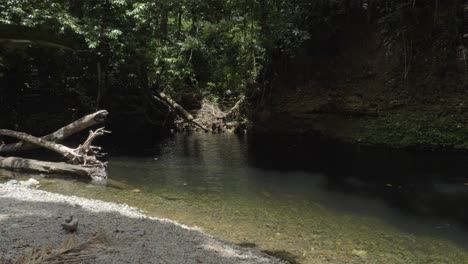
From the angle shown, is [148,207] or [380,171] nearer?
[148,207]

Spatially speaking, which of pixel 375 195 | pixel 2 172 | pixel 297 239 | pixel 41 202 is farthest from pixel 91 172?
pixel 375 195

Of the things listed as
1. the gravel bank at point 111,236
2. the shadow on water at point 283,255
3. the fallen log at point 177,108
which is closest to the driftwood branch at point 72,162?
the gravel bank at point 111,236

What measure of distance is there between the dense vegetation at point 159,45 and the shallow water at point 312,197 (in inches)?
176

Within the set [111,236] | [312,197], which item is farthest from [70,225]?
[312,197]

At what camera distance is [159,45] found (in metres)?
17.7

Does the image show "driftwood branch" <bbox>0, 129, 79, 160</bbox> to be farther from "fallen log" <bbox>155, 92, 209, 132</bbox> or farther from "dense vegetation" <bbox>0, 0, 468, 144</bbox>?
"fallen log" <bbox>155, 92, 209, 132</bbox>

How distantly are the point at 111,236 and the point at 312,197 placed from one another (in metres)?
4.78

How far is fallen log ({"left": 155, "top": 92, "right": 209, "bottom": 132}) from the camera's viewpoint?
19.4 meters

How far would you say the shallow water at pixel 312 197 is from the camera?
6195 millimetres

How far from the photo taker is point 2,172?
32.9 ft

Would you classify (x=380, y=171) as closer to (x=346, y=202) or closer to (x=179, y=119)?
(x=346, y=202)

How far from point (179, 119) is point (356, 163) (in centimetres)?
1004

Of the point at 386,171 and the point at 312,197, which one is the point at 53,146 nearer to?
the point at 312,197

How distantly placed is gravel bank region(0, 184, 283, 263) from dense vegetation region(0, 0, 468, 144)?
329 inches
